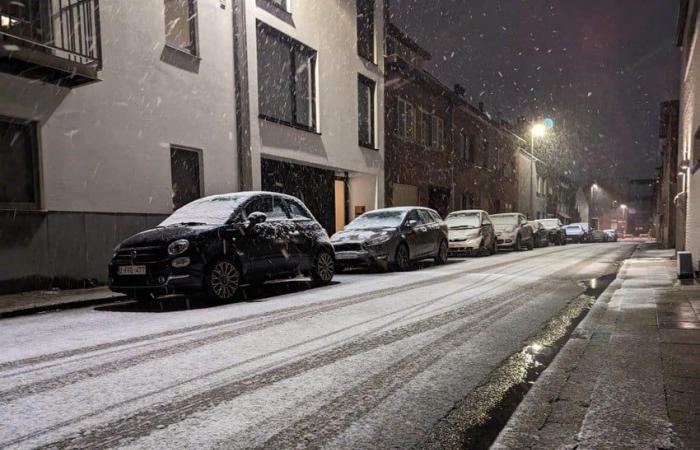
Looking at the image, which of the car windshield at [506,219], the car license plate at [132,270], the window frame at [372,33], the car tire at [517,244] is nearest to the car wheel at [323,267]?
the car license plate at [132,270]

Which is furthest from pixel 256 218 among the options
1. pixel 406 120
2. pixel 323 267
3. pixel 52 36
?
pixel 406 120

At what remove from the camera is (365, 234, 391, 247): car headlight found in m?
11.5

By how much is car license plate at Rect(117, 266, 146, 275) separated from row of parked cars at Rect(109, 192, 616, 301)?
0.04 feet

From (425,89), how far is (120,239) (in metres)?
17.9

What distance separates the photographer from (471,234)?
57.2ft

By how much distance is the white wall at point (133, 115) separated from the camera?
9.21 meters

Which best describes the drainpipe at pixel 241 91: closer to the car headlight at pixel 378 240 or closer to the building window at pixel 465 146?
the car headlight at pixel 378 240

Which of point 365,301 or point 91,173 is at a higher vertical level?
point 91,173

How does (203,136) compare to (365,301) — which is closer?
(365,301)

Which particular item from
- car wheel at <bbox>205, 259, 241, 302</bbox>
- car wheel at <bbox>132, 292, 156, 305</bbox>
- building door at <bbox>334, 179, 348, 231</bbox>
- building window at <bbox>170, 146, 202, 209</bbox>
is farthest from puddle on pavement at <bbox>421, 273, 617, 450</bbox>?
building door at <bbox>334, 179, 348, 231</bbox>

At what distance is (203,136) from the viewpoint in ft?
41.1

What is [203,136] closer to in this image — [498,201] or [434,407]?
[434,407]

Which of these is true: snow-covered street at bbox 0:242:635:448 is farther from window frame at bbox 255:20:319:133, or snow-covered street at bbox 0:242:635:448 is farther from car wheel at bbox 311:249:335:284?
window frame at bbox 255:20:319:133

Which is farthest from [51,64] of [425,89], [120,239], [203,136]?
[425,89]
